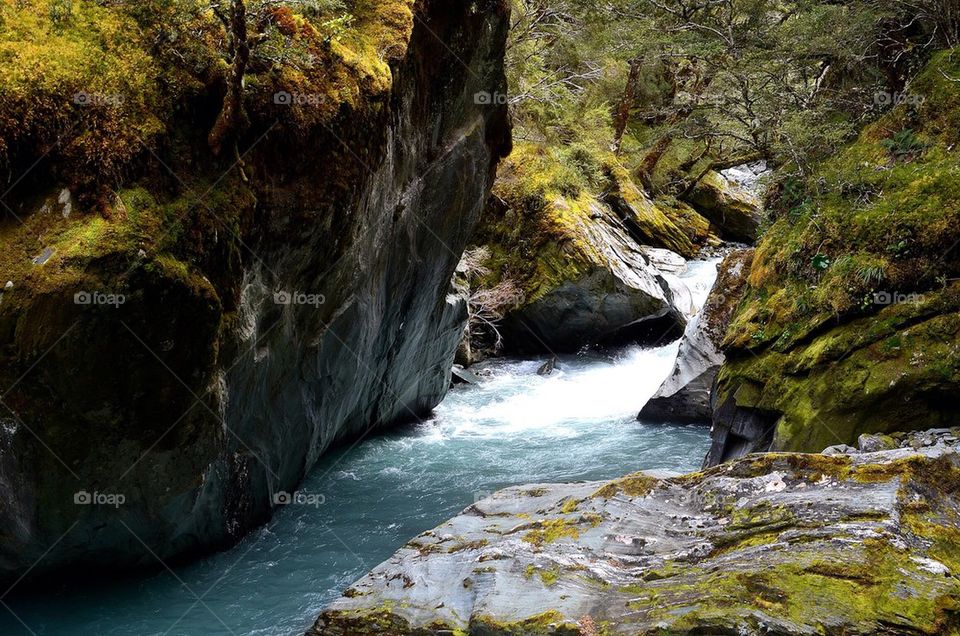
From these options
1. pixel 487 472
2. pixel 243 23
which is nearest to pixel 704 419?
pixel 487 472

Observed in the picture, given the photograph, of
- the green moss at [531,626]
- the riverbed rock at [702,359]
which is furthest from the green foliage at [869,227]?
the green moss at [531,626]

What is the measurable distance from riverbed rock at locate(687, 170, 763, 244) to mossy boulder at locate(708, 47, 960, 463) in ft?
53.5

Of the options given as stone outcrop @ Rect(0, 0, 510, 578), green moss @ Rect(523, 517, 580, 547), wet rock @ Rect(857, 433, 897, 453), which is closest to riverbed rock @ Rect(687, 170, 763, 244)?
stone outcrop @ Rect(0, 0, 510, 578)

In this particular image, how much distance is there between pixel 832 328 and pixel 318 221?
5779mm

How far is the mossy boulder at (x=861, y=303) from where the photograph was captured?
6844mm

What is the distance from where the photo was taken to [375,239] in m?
8.61

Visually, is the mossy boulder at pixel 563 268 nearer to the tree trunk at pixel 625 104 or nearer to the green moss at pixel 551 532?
the tree trunk at pixel 625 104

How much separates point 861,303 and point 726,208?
19144 mm

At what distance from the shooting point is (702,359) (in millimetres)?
12602

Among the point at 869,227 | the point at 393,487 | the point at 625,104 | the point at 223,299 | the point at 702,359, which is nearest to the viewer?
the point at 223,299

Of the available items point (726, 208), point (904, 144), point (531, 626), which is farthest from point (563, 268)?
point (531, 626)

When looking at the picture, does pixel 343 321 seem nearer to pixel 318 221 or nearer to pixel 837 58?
pixel 318 221

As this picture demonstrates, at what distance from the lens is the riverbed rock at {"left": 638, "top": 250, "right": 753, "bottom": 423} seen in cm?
1223

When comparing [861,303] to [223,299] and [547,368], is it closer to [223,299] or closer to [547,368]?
[223,299]
